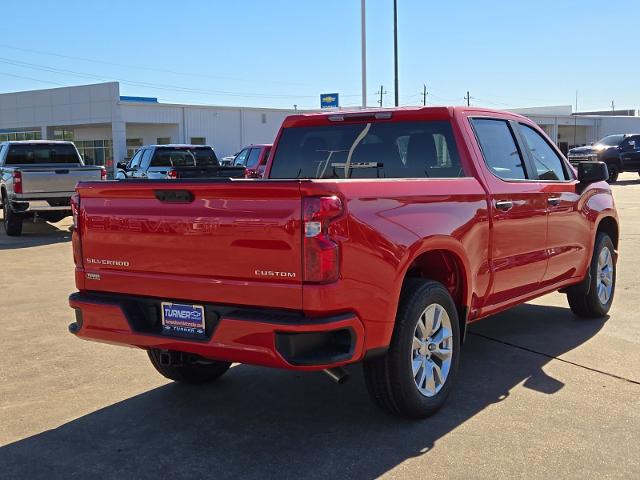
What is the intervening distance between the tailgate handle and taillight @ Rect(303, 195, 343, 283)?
2.42 feet

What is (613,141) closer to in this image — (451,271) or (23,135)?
(451,271)

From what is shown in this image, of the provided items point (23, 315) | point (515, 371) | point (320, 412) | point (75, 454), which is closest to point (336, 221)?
point (320, 412)

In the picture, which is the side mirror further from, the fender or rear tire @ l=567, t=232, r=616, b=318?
the fender

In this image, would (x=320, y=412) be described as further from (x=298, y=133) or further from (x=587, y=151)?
(x=587, y=151)

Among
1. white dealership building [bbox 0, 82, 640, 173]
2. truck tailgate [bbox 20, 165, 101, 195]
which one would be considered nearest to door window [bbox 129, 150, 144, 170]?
truck tailgate [bbox 20, 165, 101, 195]

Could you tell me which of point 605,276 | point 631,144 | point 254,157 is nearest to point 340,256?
point 605,276

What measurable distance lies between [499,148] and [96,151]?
55.6 metres

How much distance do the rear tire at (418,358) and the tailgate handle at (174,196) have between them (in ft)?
4.44

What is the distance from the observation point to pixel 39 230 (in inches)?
653

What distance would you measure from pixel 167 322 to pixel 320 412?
1171 mm

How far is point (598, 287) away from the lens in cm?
674

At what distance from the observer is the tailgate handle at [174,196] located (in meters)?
3.83

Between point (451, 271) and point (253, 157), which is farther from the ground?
point (253, 157)

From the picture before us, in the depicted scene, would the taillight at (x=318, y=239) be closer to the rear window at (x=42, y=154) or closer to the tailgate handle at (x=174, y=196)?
the tailgate handle at (x=174, y=196)
